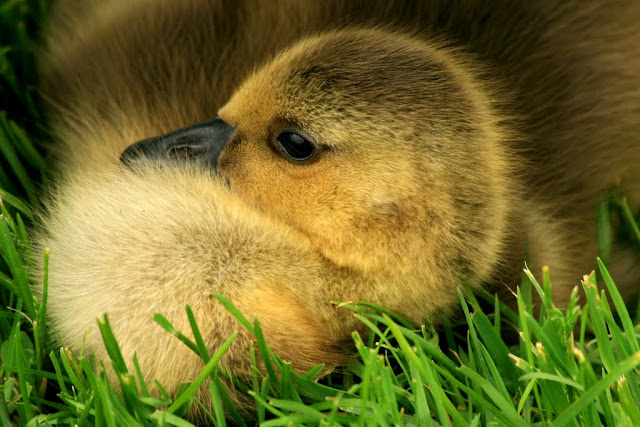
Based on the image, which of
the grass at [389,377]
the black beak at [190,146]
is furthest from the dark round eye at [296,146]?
the grass at [389,377]

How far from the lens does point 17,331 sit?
4.93 ft

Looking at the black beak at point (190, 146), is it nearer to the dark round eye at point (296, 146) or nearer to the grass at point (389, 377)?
the dark round eye at point (296, 146)

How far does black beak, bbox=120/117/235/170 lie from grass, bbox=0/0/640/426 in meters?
0.29

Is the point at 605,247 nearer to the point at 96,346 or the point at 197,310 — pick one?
the point at 197,310

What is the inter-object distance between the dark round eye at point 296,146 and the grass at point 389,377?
0.31 metres

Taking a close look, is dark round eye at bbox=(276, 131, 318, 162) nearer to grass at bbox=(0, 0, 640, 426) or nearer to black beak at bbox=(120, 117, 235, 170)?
black beak at bbox=(120, 117, 235, 170)

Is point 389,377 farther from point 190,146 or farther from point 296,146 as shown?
point 190,146

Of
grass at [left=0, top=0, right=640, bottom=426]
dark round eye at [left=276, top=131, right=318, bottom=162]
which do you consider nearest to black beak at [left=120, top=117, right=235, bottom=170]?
dark round eye at [left=276, top=131, right=318, bottom=162]

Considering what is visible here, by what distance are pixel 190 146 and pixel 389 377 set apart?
67 centimetres

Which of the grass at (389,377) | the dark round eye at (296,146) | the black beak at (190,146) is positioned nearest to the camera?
the grass at (389,377)

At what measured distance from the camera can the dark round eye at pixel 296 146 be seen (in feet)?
5.26

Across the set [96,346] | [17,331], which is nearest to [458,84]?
[96,346]

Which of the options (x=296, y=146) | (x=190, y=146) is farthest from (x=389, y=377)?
(x=190, y=146)

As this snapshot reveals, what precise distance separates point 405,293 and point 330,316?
147 millimetres
